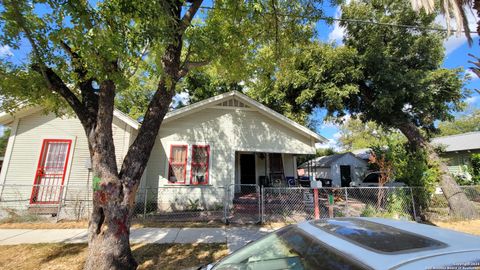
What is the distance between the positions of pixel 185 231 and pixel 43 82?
5.21 meters

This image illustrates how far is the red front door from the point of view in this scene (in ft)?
28.8

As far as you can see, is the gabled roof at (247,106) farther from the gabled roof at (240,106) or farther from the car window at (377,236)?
the car window at (377,236)

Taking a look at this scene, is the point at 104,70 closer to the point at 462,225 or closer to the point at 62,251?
the point at 62,251

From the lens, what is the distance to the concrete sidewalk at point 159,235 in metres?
5.98

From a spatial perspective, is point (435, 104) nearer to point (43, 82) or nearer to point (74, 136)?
point (43, 82)

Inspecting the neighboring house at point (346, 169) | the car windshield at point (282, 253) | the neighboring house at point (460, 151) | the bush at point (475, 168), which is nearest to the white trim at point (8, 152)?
the car windshield at point (282, 253)

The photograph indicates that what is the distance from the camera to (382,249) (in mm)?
1436

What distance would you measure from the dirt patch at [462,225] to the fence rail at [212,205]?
1.46 ft

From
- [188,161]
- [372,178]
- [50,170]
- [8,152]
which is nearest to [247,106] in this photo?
[188,161]

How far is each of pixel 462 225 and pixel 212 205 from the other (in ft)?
31.5

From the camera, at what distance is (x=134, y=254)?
5.08 meters

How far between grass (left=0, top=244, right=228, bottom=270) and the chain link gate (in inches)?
101

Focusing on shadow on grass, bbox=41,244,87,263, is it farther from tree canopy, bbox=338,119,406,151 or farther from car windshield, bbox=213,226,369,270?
tree canopy, bbox=338,119,406,151

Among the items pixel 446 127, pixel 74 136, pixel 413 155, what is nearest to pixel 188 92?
pixel 74 136
